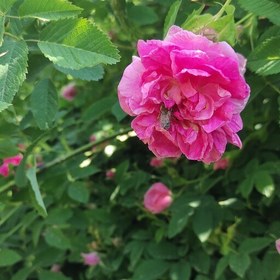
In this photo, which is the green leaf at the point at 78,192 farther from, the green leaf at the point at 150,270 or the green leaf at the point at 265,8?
the green leaf at the point at 265,8

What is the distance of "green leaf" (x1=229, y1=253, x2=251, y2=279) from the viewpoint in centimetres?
121

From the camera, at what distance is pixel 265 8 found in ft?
2.89

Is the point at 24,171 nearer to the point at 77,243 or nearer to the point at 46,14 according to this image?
the point at 77,243

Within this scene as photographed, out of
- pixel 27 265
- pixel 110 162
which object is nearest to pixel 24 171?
pixel 27 265

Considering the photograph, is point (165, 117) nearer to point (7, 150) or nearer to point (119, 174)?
point (7, 150)

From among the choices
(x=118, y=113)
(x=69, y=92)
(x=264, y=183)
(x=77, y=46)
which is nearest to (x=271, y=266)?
(x=264, y=183)

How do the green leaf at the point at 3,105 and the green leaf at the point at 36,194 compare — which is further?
the green leaf at the point at 36,194

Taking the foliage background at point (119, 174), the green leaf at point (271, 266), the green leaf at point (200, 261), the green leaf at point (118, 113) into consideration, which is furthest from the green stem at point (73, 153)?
the green leaf at point (271, 266)

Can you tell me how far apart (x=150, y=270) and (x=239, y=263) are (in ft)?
0.77

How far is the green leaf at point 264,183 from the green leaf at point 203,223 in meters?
0.14

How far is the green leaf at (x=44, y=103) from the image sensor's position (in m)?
1.09

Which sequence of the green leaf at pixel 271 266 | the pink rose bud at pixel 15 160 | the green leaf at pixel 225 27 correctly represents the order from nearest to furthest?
the green leaf at pixel 225 27, the green leaf at pixel 271 266, the pink rose bud at pixel 15 160

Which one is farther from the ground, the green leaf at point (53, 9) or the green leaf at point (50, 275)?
the green leaf at point (53, 9)

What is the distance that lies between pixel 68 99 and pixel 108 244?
1.84 feet
